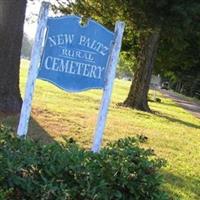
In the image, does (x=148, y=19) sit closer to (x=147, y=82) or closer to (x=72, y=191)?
(x=147, y=82)

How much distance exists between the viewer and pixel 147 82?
23781 mm

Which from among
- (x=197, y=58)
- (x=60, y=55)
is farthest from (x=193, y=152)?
(x=197, y=58)

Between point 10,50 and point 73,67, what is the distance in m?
5.88

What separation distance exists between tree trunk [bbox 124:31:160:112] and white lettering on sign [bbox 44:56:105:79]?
16671 millimetres

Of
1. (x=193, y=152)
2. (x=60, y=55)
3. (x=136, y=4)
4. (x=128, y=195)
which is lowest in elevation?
(x=193, y=152)

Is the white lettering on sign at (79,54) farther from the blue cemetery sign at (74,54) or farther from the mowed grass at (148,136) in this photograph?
the mowed grass at (148,136)

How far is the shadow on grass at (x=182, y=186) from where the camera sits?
7.76m

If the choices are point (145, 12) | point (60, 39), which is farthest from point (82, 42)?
point (145, 12)

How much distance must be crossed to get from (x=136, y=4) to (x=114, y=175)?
16.2 m

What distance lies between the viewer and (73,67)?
6.51m

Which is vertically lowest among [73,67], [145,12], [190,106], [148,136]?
[190,106]

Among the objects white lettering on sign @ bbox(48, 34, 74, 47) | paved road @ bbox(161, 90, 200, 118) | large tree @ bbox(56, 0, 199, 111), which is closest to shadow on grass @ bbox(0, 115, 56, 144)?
white lettering on sign @ bbox(48, 34, 74, 47)

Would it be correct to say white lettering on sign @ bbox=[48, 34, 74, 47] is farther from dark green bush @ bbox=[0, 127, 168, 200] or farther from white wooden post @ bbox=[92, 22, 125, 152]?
dark green bush @ bbox=[0, 127, 168, 200]

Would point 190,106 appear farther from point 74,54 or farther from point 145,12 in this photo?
point 74,54
